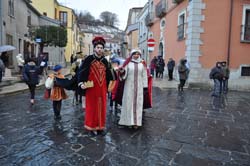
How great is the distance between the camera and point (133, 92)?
5.13 m

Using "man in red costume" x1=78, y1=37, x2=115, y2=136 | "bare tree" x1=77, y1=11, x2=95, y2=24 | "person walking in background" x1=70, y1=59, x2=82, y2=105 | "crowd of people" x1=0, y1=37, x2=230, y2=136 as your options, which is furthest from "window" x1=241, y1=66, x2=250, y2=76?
"bare tree" x1=77, y1=11, x2=95, y2=24

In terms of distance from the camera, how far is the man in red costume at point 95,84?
4465 millimetres

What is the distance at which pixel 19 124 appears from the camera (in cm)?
530

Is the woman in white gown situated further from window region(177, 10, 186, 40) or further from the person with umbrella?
window region(177, 10, 186, 40)

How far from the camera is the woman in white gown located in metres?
5.08

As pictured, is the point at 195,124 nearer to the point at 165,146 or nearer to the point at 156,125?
the point at 156,125

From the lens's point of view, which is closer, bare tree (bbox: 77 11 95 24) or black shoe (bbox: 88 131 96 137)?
black shoe (bbox: 88 131 96 137)

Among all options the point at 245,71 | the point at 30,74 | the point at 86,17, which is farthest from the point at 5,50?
the point at 86,17

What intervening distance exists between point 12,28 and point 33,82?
10.9 metres

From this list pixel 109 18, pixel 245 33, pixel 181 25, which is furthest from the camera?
pixel 109 18

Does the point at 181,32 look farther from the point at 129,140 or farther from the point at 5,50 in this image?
the point at 129,140

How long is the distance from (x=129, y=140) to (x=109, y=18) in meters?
79.7

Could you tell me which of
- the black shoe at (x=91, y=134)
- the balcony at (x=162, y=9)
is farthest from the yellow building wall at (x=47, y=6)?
the black shoe at (x=91, y=134)

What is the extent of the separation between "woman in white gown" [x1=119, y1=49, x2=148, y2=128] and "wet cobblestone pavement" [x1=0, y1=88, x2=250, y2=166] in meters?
0.22
